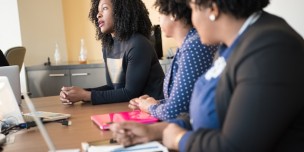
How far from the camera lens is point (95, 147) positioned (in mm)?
1160

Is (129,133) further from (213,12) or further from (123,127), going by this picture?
(213,12)

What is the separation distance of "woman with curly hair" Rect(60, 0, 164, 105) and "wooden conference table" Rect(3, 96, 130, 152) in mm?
91

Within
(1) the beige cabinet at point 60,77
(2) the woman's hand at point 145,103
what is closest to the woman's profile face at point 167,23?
(2) the woman's hand at point 145,103

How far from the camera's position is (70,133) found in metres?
1.40

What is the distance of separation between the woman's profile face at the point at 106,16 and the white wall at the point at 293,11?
0.93m

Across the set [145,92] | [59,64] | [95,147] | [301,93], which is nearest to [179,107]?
[95,147]

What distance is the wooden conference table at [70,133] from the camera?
4.11 ft

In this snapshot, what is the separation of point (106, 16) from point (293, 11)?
1.07m

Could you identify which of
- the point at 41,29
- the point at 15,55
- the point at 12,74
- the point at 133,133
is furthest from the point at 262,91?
the point at 41,29

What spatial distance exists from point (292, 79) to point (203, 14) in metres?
0.30

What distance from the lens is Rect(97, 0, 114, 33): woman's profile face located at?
7.31 feet

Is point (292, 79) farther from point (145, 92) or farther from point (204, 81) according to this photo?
point (145, 92)

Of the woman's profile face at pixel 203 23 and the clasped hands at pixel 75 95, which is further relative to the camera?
the clasped hands at pixel 75 95

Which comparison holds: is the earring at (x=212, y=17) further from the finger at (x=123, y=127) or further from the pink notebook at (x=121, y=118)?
the pink notebook at (x=121, y=118)
